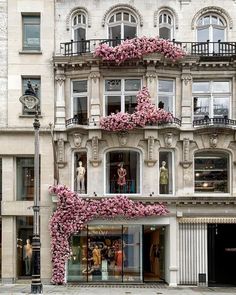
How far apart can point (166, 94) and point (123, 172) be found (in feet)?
15.1

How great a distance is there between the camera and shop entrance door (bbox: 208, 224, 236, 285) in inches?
1145

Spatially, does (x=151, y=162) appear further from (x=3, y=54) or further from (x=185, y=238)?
(x=3, y=54)

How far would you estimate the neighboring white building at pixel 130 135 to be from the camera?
28.8 m

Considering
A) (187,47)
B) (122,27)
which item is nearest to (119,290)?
(187,47)

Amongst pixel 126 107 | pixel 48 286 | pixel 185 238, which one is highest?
pixel 126 107

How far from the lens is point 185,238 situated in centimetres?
2881

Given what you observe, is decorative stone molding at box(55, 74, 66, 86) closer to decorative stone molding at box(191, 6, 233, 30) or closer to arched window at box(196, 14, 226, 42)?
decorative stone molding at box(191, 6, 233, 30)

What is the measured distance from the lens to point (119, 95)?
2948 cm

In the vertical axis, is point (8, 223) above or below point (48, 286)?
above

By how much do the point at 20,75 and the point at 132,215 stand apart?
921cm

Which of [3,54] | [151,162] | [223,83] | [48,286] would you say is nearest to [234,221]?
[151,162]

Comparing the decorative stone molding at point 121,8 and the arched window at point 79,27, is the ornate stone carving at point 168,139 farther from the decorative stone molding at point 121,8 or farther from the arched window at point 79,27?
the arched window at point 79,27

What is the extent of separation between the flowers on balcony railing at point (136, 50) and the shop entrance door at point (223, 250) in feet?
29.6

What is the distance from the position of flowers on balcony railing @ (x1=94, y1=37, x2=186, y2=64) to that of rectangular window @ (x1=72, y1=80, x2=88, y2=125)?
82.6 inches
